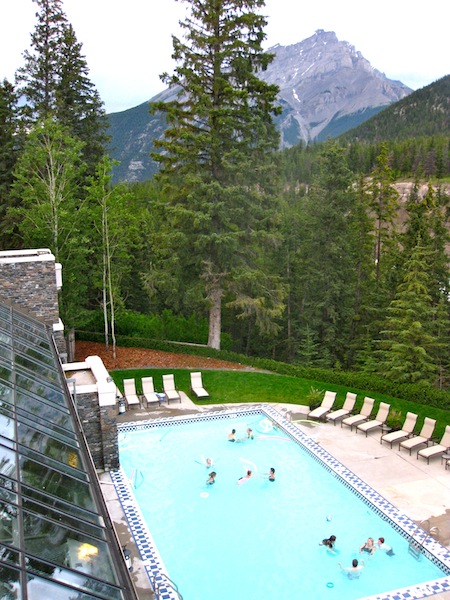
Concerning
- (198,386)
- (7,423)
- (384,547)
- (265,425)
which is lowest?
(384,547)

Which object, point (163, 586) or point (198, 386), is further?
point (198, 386)

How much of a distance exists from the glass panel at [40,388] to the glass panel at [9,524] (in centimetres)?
364

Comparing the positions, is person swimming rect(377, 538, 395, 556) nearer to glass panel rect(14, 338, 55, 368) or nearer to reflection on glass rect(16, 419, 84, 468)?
reflection on glass rect(16, 419, 84, 468)

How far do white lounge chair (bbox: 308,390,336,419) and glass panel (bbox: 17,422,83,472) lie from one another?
11.5 metres

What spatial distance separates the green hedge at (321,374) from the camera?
688 inches

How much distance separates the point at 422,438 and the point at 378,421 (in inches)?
61.3

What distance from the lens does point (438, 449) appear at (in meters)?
14.0

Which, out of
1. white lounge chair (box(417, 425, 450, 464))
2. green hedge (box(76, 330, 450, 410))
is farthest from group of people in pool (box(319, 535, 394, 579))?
green hedge (box(76, 330, 450, 410))

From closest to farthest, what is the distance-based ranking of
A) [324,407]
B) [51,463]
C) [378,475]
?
Result: [51,463], [378,475], [324,407]

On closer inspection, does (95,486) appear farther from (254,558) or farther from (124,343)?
(124,343)

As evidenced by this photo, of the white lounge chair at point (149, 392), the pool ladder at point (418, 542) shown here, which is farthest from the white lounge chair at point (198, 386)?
the pool ladder at point (418, 542)

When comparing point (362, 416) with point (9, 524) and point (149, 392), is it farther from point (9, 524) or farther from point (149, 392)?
point (9, 524)

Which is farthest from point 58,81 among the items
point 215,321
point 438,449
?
point 438,449

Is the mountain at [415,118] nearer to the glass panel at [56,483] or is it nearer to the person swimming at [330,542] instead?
the person swimming at [330,542]
